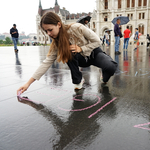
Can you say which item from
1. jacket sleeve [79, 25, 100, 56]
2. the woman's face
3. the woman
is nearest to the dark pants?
the woman

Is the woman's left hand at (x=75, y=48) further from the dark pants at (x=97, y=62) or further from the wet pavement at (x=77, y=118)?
the wet pavement at (x=77, y=118)

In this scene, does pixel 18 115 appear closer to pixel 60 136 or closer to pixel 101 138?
pixel 60 136

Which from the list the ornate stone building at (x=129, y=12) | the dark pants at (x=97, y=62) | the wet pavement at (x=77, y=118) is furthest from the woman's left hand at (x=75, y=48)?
the ornate stone building at (x=129, y=12)

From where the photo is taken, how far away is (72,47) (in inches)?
100

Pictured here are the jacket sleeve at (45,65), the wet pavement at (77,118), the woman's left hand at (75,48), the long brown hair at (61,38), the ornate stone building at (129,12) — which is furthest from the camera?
the ornate stone building at (129,12)

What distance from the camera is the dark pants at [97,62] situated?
266 centimetres

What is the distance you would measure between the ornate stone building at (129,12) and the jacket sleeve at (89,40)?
A: 1778 inches

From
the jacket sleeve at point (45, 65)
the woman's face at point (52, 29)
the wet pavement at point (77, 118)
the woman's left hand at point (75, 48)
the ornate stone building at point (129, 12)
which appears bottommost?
the wet pavement at point (77, 118)

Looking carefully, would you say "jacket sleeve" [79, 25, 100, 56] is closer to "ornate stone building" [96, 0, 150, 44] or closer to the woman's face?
the woman's face

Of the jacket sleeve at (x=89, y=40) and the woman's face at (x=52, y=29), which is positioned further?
the jacket sleeve at (x=89, y=40)

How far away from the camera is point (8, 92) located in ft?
9.55

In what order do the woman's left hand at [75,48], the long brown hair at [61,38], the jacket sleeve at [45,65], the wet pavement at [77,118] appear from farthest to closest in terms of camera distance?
the jacket sleeve at [45,65] < the woman's left hand at [75,48] < the long brown hair at [61,38] < the wet pavement at [77,118]

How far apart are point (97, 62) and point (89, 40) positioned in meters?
0.39

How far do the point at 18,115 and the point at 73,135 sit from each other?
0.80 meters
